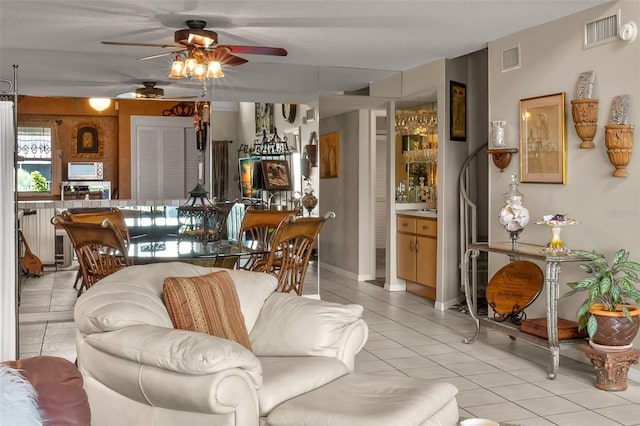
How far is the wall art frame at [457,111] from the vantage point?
22.3ft

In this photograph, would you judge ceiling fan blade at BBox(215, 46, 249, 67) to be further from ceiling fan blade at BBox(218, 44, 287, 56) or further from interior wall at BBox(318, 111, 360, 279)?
interior wall at BBox(318, 111, 360, 279)

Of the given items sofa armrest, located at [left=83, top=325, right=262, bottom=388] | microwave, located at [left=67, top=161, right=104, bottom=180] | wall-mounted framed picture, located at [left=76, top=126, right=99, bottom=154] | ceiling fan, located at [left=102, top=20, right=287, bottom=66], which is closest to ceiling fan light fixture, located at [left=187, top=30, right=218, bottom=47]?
ceiling fan, located at [left=102, top=20, right=287, bottom=66]

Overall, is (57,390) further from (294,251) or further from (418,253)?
(418,253)

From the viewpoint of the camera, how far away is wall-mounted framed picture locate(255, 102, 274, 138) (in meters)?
7.05

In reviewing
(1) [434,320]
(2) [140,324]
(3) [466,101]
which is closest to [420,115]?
(3) [466,101]

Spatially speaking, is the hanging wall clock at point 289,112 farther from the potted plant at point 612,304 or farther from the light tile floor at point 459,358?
the potted plant at point 612,304

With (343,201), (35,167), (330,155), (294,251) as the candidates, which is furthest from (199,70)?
(35,167)

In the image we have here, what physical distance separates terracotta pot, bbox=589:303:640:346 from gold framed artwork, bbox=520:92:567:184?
115cm

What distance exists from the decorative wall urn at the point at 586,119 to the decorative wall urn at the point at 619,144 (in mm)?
215

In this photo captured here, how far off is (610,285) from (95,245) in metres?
3.33

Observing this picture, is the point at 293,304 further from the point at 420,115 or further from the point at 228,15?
the point at 420,115

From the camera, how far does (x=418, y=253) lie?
7336 millimetres

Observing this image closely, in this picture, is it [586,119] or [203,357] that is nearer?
[203,357]

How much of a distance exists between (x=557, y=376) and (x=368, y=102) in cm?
432
